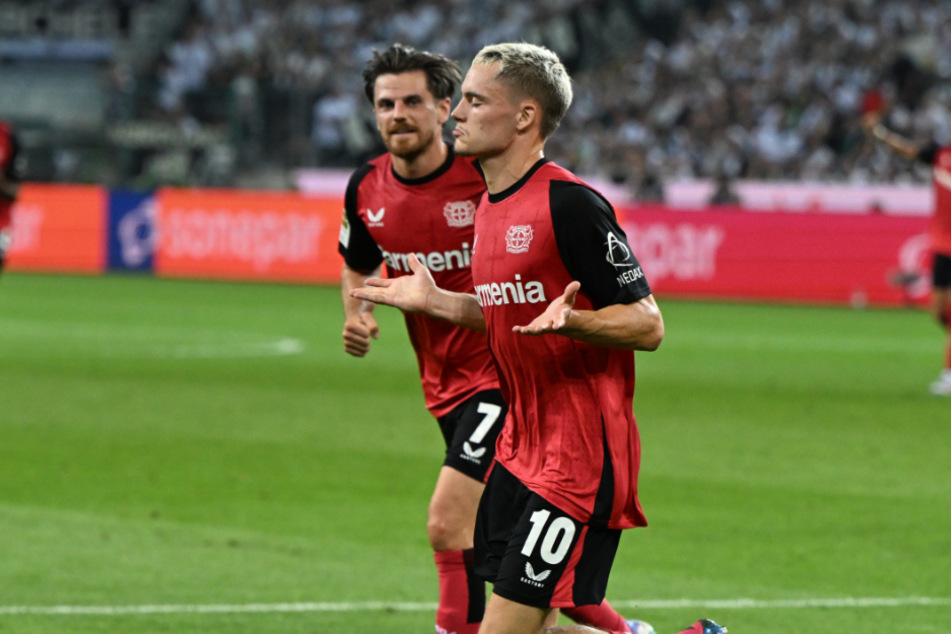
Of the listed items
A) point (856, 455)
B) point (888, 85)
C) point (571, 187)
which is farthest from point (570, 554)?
point (888, 85)

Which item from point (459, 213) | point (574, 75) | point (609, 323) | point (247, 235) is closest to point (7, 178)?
point (247, 235)

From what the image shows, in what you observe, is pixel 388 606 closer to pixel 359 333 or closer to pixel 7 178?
pixel 359 333

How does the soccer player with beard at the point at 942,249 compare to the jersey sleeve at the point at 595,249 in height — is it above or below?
below

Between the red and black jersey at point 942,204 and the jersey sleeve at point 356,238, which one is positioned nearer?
the jersey sleeve at point 356,238

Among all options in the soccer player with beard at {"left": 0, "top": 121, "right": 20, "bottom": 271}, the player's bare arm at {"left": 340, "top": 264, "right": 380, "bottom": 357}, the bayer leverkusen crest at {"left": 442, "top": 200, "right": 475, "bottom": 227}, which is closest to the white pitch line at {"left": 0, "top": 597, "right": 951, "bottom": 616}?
the player's bare arm at {"left": 340, "top": 264, "right": 380, "bottom": 357}

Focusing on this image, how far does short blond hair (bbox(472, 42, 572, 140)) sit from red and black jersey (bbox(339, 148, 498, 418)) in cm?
163

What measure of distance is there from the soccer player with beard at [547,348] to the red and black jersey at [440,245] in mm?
1476

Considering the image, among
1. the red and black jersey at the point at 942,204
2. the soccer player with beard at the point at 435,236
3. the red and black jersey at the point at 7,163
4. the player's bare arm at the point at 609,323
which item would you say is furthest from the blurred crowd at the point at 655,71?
the player's bare arm at the point at 609,323

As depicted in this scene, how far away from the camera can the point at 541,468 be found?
179 inches

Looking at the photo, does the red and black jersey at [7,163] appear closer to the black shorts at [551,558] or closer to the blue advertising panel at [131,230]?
the blue advertising panel at [131,230]

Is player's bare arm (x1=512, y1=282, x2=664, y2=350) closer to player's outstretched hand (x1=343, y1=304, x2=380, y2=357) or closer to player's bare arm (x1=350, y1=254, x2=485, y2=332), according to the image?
player's bare arm (x1=350, y1=254, x2=485, y2=332)

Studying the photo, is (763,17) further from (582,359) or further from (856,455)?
(582,359)

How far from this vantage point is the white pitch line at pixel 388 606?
659cm

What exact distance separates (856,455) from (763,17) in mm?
22324
